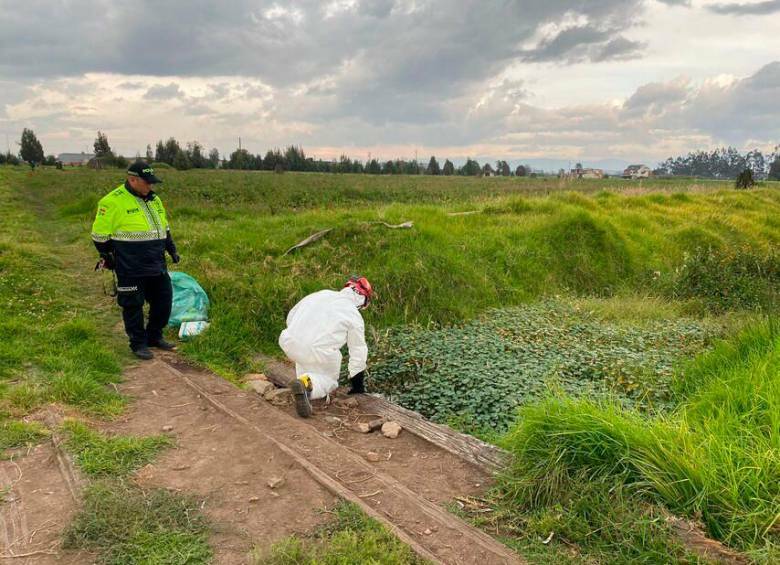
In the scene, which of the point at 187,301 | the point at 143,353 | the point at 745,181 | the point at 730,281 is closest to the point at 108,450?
the point at 143,353

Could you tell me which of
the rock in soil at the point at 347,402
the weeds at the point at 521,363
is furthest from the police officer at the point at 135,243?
the weeds at the point at 521,363

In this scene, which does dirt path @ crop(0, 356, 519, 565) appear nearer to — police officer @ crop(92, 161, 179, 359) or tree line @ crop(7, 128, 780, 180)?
police officer @ crop(92, 161, 179, 359)

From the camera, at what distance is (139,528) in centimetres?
282

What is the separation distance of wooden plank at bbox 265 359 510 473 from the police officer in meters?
2.07

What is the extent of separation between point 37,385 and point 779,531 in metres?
5.58

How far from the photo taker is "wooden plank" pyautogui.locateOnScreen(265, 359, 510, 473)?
362cm

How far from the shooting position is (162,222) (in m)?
5.92

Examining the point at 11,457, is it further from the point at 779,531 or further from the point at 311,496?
the point at 779,531

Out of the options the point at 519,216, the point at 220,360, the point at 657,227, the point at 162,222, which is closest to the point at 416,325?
the point at 220,360

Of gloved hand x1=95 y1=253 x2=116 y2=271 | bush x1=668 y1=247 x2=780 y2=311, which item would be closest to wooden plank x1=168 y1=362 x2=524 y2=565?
gloved hand x1=95 y1=253 x2=116 y2=271

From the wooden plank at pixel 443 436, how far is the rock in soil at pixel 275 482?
4.01 ft

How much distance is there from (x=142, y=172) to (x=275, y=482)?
3869mm

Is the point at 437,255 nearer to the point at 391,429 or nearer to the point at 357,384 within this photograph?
the point at 357,384

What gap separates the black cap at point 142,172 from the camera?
5.56 metres
